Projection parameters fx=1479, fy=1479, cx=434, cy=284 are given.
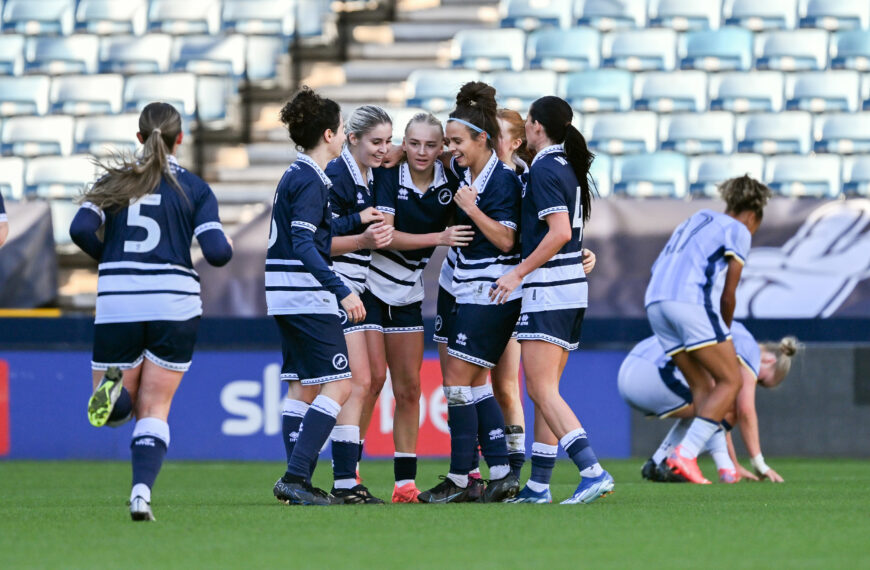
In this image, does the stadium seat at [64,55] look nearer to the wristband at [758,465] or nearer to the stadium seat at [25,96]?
the stadium seat at [25,96]

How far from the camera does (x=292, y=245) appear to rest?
19.7 feet

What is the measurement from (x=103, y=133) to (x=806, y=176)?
658 centimetres

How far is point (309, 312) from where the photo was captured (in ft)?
19.7

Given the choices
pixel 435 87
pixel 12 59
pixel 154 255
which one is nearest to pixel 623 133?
pixel 435 87

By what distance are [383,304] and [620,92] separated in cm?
794

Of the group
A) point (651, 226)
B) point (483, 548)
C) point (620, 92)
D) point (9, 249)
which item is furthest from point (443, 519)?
point (620, 92)

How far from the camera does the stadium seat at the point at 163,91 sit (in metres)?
14.4

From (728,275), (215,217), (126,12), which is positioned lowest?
(728,275)

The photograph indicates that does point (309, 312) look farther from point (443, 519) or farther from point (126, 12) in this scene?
point (126, 12)

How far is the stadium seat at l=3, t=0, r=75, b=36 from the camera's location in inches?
632

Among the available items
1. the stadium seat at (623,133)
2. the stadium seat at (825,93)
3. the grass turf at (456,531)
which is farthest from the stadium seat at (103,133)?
the grass turf at (456,531)

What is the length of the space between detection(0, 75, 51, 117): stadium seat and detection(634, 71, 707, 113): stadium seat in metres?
5.98

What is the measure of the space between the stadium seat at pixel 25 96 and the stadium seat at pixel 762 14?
6941mm

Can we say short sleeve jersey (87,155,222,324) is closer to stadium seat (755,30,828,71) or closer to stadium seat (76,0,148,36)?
stadium seat (755,30,828,71)
